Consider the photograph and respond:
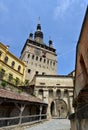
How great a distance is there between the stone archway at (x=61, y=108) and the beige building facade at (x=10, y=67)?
903cm

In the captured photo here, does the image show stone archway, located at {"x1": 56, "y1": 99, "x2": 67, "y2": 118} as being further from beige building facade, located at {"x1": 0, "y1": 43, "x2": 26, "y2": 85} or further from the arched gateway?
beige building facade, located at {"x1": 0, "y1": 43, "x2": 26, "y2": 85}

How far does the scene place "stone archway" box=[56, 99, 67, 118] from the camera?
24994 mm

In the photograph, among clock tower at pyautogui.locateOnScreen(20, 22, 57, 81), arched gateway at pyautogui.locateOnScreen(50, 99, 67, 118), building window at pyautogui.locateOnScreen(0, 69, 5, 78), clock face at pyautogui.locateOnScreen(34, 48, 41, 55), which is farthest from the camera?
clock face at pyautogui.locateOnScreen(34, 48, 41, 55)

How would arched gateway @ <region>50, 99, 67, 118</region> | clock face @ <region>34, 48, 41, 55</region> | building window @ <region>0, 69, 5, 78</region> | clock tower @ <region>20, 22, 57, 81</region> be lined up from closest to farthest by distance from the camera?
1. building window @ <region>0, 69, 5, 78</region>
2. arched gateway @ <region>50, 99, 67, 118</region>
3. clock tower @ <region>20, 22, 57, 81</region>
4. clock face @ <region>34, 48, 41, 55</region>

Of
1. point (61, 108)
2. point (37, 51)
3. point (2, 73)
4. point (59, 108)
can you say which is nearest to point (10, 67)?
point (2, 73)

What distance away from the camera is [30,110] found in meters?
18.2

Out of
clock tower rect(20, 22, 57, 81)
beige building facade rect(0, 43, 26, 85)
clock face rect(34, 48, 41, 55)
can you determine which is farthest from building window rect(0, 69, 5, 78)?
clock face rect(34, 48, 41, 55)

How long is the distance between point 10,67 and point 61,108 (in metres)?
13.5

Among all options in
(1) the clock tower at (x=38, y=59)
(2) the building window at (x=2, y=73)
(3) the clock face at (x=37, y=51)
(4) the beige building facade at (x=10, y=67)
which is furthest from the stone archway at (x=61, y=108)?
(3) the clock face at (x=37, y=51)

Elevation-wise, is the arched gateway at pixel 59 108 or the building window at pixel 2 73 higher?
the building window at pixel 2 73

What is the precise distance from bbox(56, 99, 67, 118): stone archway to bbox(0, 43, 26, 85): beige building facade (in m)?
9.03

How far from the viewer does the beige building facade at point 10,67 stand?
25.4 m

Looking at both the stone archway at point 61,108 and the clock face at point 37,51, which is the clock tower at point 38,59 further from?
the stone archway at point 61,108

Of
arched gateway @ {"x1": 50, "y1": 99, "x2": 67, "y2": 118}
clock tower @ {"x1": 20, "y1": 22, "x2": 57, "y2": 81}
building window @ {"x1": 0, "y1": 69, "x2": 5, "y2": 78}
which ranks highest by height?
clock tower @ {"x1": 20, "y1": 22, "x2": 57, "y2": 81}
